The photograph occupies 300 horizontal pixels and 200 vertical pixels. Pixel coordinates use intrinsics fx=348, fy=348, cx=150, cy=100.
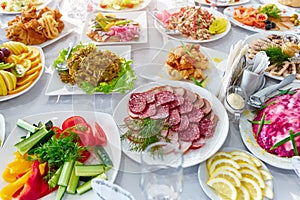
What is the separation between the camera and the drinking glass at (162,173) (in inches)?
41.8

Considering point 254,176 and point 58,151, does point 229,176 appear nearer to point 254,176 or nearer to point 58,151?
point 254,176

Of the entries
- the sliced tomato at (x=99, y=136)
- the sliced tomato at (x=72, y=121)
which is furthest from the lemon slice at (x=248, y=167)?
the sliced tomato at (x=72, y=121)

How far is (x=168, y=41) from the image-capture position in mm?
1854

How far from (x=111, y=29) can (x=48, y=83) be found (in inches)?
19.3

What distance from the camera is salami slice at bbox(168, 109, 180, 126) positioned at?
136 cm

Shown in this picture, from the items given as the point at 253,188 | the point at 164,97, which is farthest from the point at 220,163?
the point at 164,97

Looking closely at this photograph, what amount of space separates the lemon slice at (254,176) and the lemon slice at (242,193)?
6 cm

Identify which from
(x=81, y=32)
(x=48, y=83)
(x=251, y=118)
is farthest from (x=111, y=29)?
(x=251, y=118)

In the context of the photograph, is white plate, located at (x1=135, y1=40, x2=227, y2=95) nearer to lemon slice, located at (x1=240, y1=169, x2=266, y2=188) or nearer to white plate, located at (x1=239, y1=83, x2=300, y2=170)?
white plate, located at (x1=239, y1=83, x2=300, y2=170)

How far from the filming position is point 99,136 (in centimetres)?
133

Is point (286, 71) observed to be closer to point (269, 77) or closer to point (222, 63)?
point (269, 77)

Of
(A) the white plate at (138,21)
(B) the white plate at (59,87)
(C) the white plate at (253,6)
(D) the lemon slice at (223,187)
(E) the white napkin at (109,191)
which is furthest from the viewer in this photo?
(C) the white plate at (253,6)

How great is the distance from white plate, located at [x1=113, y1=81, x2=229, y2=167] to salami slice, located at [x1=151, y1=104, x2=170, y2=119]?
134mm

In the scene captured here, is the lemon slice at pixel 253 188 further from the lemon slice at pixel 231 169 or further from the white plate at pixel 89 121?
the white plate at pixel 89 121
